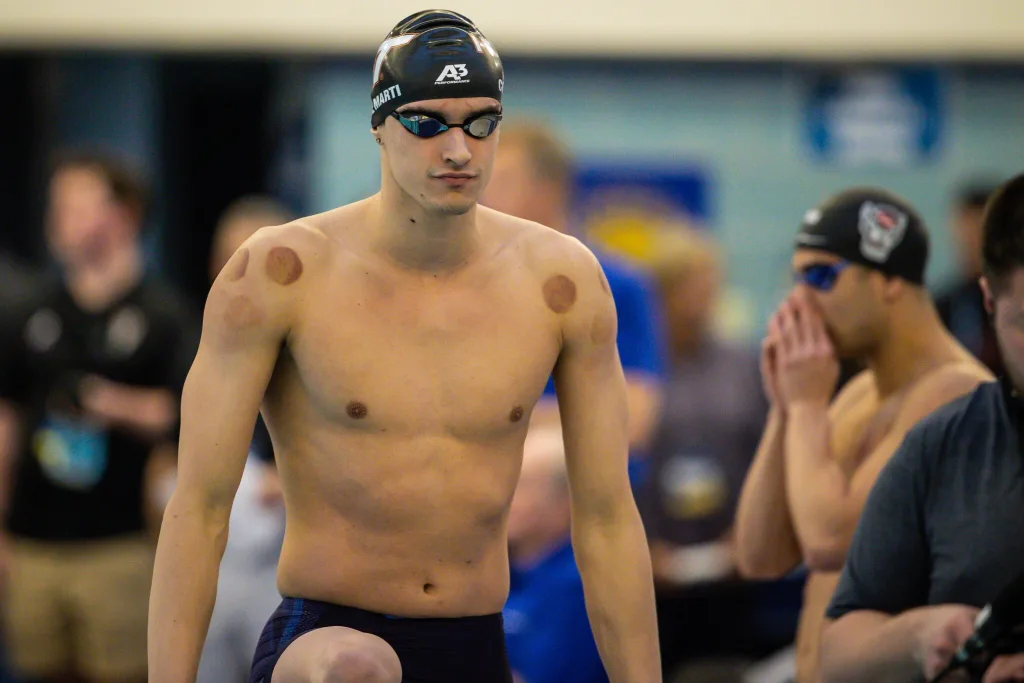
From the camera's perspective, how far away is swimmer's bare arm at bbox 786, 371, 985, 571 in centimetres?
349

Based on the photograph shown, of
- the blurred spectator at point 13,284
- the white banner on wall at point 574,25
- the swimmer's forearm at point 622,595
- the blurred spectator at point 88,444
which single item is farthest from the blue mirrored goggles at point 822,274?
the white banner on wall at point 574,25

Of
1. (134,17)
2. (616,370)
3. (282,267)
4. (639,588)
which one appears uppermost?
(134,17)

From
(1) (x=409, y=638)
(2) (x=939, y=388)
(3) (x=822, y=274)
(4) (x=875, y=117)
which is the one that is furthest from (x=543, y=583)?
(4) (x=875, y=117)

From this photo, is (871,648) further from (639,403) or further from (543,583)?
(639,403)

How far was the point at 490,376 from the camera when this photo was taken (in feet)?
9.79

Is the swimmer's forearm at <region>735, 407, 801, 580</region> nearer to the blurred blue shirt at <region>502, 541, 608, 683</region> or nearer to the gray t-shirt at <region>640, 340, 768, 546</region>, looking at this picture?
the blurred blue shirt at <region>502, 541, 608, 683</region>

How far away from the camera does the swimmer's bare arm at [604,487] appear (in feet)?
10.2

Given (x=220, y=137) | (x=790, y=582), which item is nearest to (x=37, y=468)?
(x=790, y=582)

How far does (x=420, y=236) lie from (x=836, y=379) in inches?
48.8

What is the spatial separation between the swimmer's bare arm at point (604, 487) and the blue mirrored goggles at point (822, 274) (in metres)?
0.81

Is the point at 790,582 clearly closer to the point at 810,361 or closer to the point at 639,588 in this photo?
the point at 810,361

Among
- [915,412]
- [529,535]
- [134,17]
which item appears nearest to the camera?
[915,412]

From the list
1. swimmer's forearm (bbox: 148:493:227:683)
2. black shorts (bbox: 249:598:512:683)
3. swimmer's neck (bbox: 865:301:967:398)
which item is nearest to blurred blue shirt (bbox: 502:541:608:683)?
swimmer's neck (bbox: 865:301:967:398)

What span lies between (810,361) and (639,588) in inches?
33.3
